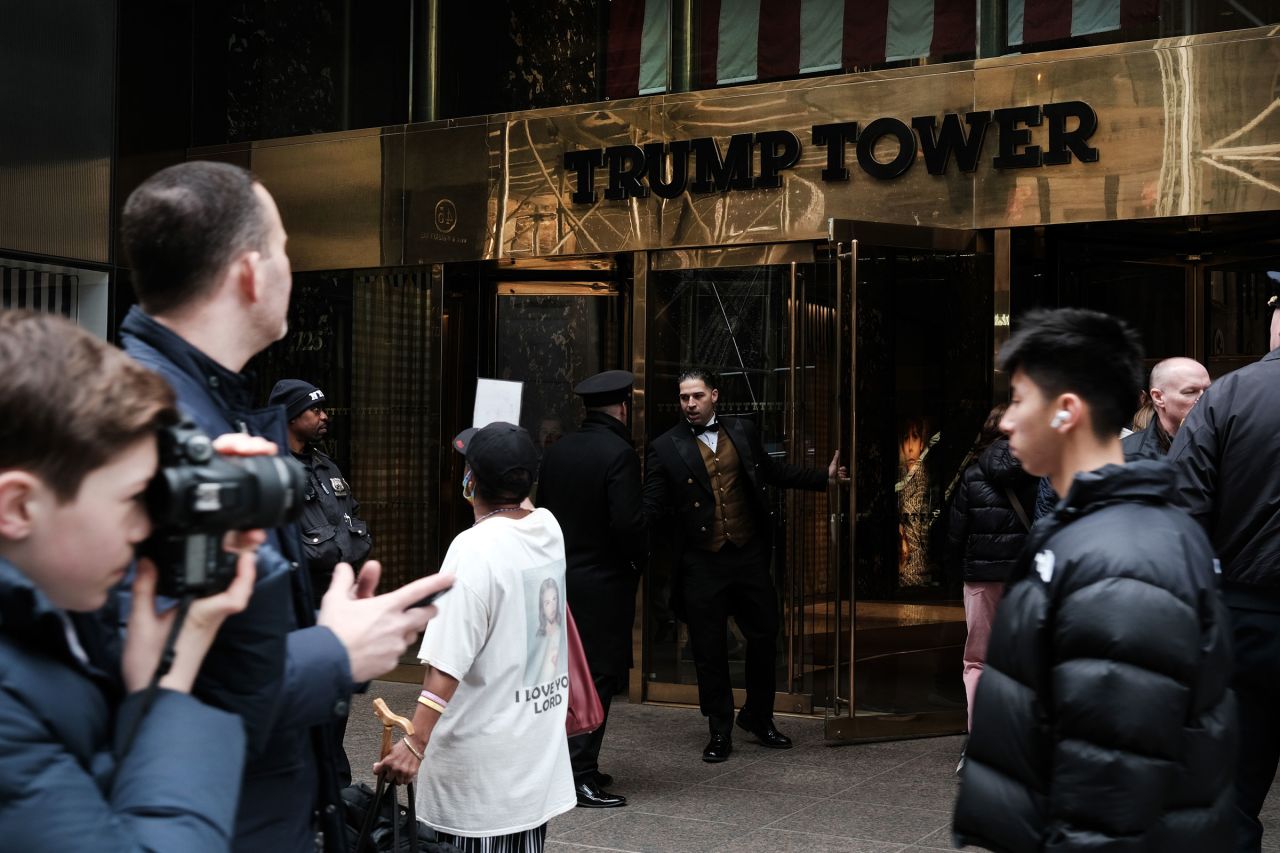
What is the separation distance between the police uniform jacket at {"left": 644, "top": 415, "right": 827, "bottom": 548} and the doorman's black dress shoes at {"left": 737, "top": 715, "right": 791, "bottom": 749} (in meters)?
1.01

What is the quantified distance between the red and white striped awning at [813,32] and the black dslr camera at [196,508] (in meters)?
8.28

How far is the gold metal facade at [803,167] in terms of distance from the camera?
824cm

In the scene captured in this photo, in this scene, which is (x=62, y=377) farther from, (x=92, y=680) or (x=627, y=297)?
(x=627, y=297)

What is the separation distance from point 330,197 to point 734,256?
11.1 ft

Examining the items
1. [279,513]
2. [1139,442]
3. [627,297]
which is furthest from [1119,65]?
[279,513]

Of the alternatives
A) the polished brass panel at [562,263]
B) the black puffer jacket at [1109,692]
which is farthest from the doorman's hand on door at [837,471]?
the black puffer jacket at [1109,692]

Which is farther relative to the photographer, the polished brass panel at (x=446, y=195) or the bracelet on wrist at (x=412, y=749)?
the polished brass panel at (x=446, y=195)

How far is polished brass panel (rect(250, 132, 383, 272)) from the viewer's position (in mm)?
10914

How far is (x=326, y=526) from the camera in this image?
6.93 m

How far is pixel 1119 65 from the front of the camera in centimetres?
845

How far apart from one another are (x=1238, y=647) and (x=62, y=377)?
3.94m

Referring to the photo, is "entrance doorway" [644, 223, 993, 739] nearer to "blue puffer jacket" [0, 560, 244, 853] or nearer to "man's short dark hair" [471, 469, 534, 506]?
"man's short dark hair" [471, 469, 534, 506]

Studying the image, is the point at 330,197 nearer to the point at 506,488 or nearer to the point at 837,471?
the point at 837,471

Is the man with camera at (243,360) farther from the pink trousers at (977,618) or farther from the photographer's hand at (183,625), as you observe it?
the pink trousers at (977,618)
